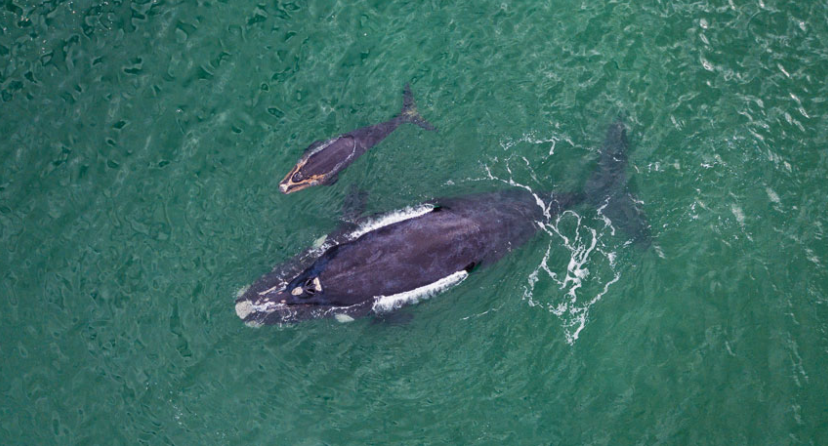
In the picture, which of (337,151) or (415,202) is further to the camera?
(415,202)

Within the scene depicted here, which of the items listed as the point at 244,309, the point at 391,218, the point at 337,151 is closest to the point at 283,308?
the point at 244,309

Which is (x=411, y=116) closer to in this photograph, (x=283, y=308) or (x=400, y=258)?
(x=400, y=258)

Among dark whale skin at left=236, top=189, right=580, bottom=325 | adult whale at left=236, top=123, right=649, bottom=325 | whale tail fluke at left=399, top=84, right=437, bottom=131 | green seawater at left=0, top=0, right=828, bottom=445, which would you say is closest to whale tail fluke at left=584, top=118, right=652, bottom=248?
adult whale at left=236, top=123, right=649, bottom=325

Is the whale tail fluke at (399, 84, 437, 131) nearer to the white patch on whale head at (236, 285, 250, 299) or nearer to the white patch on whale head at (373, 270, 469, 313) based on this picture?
the white patch on whale head at (373, 270, 469, 313)

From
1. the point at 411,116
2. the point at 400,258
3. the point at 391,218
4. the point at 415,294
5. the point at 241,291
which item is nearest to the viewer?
the point at 400,258

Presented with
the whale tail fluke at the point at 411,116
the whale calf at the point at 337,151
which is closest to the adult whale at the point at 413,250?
the whale calf at the point at 337,151

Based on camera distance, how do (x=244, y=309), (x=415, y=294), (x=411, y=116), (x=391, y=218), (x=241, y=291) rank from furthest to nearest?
(x=411, y=116)
(x=391, y=218)
(x=241, y=291)
(x=244, y=309)
(x=415, y=294)

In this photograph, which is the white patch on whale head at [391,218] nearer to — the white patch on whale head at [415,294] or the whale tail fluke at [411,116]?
the white patch on whale head at [415,294]
